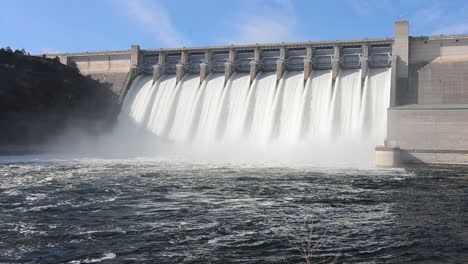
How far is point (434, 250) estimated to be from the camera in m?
9.65

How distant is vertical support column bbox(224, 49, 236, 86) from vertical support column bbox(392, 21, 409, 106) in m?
16.1

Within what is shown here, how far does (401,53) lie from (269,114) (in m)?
12.7

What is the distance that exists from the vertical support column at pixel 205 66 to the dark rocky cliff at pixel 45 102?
A: 1066 cm

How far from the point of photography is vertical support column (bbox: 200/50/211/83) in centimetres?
4631

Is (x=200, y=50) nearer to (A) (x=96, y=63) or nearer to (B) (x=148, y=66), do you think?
(B) (x=148, y=66)

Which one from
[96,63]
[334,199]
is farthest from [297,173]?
[96,63]

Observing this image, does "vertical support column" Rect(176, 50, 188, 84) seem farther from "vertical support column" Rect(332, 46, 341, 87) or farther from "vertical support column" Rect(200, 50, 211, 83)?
"vertical support column" Rect(332, 46, 341, 87)

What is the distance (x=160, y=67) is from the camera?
49125 mm

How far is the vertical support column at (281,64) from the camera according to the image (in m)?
42.6

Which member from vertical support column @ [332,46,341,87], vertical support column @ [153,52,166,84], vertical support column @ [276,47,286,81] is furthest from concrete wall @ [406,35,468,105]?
vertical support column @ [153,52,166,84]

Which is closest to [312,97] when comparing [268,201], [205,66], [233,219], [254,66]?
[254,66]

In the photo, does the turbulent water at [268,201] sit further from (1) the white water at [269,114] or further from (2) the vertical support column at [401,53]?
(2) the vertical support column at [401,53]

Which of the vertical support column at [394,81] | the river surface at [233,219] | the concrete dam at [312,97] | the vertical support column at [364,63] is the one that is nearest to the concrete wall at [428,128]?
the concrete dam at [312,97]

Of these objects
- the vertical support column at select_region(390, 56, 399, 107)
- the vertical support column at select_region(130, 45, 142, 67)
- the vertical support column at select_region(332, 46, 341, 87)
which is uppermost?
the vertical support column at select_region(130, 45, 142, 67)
